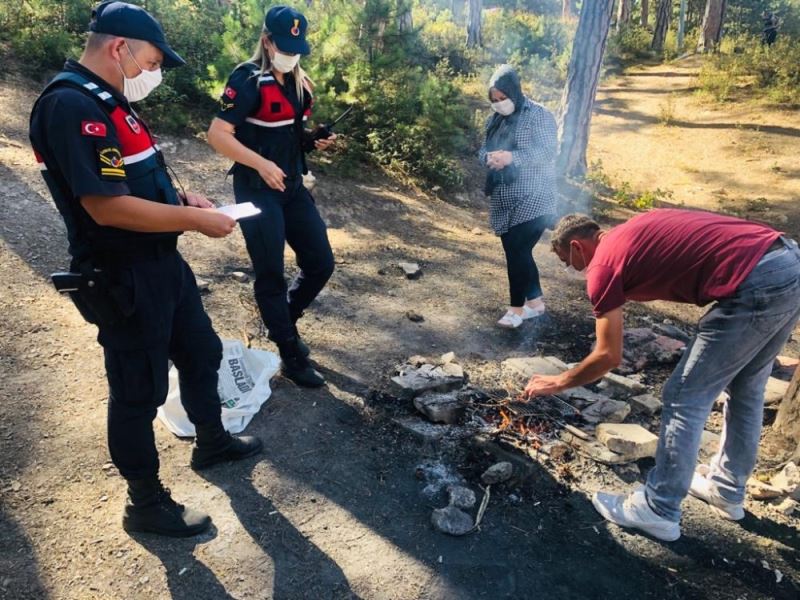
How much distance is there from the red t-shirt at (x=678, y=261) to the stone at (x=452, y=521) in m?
1.20

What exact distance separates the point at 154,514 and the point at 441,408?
67.0 inches

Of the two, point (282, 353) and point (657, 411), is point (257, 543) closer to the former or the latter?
point (282, 353)

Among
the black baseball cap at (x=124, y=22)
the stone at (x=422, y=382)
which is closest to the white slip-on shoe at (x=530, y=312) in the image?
the stone at (x=422, y=382)

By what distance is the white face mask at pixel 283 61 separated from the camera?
3.45m

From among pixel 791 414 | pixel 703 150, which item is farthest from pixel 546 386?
pixel 703 150

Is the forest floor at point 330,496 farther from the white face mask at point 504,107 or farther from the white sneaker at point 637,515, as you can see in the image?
the white face mask at point 504,107

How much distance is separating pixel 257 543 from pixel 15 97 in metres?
7.83

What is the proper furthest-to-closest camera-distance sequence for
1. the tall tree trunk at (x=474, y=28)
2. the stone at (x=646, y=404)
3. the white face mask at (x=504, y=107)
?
the tall tree trunk at (x=474, y=28) → the white face mask at (x=504, y=107) → the stone at (x=646, y=404)

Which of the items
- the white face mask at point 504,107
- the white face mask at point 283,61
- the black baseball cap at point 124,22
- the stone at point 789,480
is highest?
the black baseball cap at point 124,22

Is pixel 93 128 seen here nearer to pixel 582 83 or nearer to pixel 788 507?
pixel 788 507

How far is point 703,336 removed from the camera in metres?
2.79

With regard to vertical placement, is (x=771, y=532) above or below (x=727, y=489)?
below

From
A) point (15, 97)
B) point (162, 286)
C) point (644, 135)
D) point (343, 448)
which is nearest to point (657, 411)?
point (343, 448)

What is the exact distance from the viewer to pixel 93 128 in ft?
7.00
